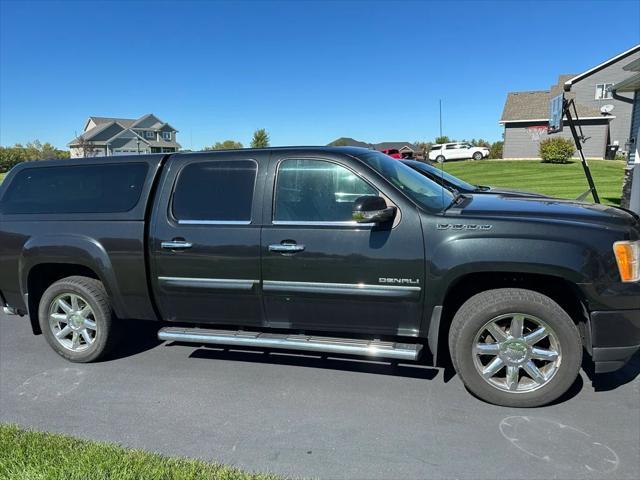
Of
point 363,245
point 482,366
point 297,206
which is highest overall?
point 297,206

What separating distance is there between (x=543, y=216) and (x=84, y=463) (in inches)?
131

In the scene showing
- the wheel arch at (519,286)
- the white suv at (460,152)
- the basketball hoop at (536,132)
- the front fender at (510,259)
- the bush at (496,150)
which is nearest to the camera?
the front fender at (510,259)

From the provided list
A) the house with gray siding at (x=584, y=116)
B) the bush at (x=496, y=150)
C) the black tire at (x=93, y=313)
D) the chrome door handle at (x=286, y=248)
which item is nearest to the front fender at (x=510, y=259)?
the chrome door handle at (x=286, y=248)

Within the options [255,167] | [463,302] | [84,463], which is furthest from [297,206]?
[84,463]

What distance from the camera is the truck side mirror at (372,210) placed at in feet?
11.0

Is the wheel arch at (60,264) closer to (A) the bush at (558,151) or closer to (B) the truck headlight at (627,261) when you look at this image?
(B) the truck headlight at (627,261)

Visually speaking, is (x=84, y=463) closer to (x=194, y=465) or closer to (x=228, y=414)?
(x=194, y=465)

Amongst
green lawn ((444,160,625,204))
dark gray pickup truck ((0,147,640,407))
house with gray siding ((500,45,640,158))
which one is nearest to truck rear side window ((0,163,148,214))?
dark gray pickup truck ((0,147,640,407))

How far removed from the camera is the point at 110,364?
4.49 meters

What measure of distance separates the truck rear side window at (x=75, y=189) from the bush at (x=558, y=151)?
A: 32708 mm

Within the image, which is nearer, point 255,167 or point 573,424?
point 573,424

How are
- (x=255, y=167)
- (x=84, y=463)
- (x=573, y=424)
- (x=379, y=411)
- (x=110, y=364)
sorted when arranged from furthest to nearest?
(x=110, y=364)
(x=255, y=167)
(x=379, y=411)
(x=573, y=424)
(x=84, y=463)

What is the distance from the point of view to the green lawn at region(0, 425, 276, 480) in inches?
105

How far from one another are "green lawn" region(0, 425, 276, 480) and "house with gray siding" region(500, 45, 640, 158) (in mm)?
37311
